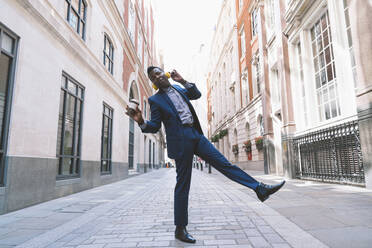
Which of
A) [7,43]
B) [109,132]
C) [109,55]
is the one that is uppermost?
[109,55]

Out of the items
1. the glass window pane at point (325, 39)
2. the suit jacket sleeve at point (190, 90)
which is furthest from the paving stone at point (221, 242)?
the glass window pane at point (325, 39)

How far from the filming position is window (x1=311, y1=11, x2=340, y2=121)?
7.98m

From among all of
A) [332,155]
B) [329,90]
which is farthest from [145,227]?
[329,90]

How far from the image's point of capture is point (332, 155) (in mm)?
7512

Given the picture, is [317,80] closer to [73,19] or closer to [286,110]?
[286,110]

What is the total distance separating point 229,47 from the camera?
25969 mm

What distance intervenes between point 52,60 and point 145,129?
418cm

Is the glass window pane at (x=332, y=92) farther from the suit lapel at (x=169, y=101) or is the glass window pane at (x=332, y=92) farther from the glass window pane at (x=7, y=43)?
the glass window pane at (x=7, y=43)

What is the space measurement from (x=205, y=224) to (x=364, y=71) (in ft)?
18.0

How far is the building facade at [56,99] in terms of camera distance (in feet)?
14.1

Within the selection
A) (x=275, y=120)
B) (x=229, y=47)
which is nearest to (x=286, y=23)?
(x=275, y=120)

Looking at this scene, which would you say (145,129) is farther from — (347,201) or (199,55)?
(199,55)

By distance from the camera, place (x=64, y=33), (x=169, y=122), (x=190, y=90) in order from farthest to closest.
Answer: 1. (x=64, y=33)
2. (x=190, y=90)
3. (x=169, y=122)

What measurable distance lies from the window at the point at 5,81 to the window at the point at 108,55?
18.7 feet
